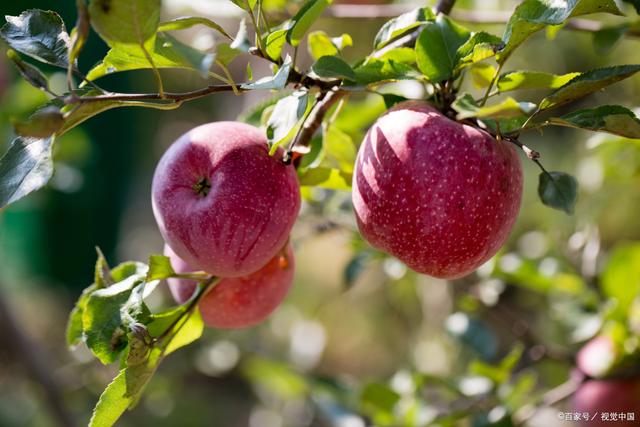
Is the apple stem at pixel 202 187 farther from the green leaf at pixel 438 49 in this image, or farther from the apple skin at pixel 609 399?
the apple skin at pixel 609 399

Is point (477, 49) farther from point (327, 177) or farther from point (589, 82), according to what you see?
point (327, 177)

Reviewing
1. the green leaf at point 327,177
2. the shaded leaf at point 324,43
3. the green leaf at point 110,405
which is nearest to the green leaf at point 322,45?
the shaded leaf at point 324,43

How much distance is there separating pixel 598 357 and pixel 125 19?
761 millimetres

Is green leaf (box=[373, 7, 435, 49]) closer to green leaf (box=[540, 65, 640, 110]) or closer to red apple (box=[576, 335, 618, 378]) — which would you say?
green leaf (box=[540, 65, 640, 110])

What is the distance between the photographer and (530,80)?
0.53 meters

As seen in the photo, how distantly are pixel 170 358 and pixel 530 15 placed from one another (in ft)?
5.19

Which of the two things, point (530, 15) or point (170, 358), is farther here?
point (170, 358)

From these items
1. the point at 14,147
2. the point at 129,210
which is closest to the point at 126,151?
the point at 129,210

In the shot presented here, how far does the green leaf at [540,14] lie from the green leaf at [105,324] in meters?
0.36

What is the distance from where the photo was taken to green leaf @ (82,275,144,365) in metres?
0.57

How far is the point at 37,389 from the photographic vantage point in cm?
140

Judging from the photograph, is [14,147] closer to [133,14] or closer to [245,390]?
[133,14]

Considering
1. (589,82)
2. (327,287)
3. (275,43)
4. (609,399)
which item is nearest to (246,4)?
(275,43)

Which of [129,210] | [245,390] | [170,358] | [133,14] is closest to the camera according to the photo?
[133,14]
